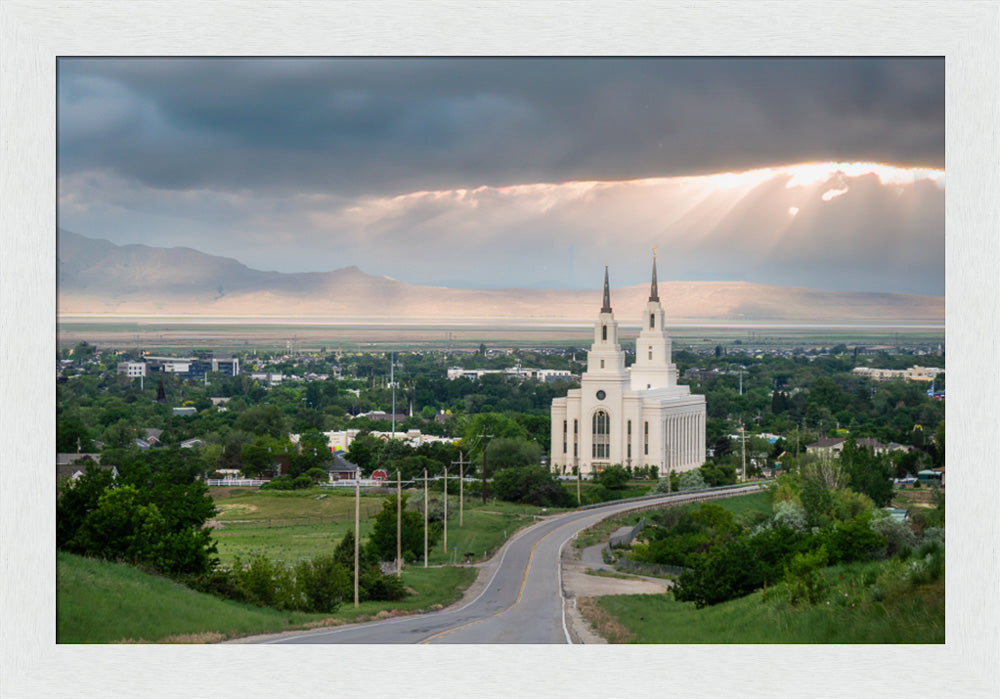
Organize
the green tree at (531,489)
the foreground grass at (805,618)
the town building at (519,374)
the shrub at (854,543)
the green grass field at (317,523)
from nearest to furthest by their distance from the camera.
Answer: the foreground grass at (805,618) < the shrub at (854,543) < the green grass field at (317,523) < the green tree at (531,489) < the town building at (519,374)

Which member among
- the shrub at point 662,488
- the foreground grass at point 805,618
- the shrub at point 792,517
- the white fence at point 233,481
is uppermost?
the foreground grass at point 805,618

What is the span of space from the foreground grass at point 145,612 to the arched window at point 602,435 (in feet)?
131

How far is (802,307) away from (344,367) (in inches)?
1881

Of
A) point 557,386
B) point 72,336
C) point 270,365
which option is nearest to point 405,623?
point 72,336

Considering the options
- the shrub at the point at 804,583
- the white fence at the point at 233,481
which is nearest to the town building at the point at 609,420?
the white fence at the point at 233,481

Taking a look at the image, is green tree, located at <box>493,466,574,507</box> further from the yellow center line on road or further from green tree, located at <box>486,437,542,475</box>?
the yellow center line on road

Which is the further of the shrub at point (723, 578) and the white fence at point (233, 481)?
the white fence at point (233, 481)

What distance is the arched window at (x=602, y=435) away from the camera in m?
57.5

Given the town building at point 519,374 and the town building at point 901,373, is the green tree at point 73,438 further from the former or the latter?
the town building at point 519,374

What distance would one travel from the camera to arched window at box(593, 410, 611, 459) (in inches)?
2265

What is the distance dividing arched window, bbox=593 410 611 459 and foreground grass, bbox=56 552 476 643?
40061 millimetres

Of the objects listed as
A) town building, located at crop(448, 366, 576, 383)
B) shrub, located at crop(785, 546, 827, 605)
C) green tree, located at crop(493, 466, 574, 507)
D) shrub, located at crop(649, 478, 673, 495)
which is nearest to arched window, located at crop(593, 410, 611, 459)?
shrub, located at crop(649, 478, 673, 495)

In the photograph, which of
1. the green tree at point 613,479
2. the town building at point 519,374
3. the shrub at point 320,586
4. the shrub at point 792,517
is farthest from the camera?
the town building at point 519,374
